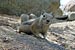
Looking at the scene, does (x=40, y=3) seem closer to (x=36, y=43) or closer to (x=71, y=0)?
(x=36, y=43)

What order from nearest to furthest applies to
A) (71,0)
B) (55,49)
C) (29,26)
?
(55,49) < (29,26) < (71,0)

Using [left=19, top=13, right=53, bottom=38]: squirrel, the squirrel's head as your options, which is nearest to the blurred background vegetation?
[left=19, top=13, right=53, bottom=38]: squirrel

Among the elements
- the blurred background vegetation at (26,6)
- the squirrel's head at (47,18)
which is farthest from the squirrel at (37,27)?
the blurred background vegetation at (26,6)

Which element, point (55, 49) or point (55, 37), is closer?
point (55, 49)

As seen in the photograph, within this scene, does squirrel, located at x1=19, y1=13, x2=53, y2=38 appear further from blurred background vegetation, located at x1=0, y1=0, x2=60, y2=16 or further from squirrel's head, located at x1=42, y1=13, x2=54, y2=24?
blurred background vegetation, located at x1=0, y1=0, x2=60, y2=16

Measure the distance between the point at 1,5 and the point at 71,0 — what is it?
12.7 meters

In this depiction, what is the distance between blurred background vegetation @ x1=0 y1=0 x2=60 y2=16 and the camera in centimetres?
1138

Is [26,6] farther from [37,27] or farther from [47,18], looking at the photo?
[47,18]

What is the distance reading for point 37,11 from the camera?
13.0 meters

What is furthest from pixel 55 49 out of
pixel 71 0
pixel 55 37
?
pixel 71 0

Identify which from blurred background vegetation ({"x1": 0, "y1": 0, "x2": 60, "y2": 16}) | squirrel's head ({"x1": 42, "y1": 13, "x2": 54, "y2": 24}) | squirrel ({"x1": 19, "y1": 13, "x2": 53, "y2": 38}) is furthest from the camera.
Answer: blurred background vegetation ({"x1": 0, "y1": 0, "x2": 60, "y2": 16})

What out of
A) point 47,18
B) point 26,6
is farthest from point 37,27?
point 26,6

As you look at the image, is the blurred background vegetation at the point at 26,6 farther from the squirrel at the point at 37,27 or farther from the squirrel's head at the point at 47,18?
the squirrel's head at the point at 47,18

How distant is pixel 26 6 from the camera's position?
12.5 meters
